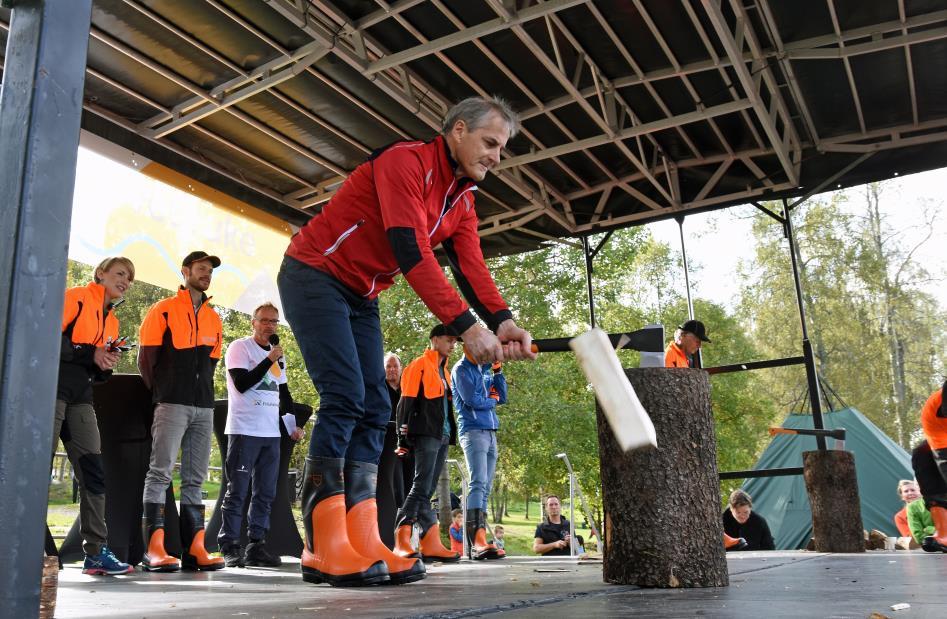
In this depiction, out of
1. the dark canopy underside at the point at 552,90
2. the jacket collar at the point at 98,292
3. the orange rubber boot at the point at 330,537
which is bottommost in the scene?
the orange rubber boot at the point at 330,537

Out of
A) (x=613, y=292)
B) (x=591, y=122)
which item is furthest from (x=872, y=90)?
(x=613, y=292)

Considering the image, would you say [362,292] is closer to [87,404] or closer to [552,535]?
[87,404]

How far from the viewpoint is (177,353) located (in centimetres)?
428

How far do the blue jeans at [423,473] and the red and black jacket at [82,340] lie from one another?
192 cm

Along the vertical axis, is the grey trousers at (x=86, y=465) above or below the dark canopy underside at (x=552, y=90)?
below

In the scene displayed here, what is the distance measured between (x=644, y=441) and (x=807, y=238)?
24084mm

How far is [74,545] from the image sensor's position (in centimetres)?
506

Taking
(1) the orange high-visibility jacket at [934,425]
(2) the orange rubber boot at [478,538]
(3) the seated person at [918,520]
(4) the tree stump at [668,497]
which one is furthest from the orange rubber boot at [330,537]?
(3) the seated person at [918,520]

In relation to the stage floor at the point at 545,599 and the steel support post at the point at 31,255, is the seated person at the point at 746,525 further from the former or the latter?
the steel support post at the point at 31,255

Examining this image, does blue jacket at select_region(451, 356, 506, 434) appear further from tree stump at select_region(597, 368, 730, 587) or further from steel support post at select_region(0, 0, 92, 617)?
steel support post at select_region(0, 0, 92, 617)

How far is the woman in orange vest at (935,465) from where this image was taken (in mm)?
5785

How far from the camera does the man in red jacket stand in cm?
242

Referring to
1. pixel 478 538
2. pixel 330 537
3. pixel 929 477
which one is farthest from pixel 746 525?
pixel 330 537

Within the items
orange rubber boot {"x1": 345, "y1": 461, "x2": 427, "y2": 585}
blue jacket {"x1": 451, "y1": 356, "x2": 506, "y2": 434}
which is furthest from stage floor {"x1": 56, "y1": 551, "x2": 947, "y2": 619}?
blue jacket {"x1": 451, "y1": 356, "x2": 506, "y2": 434}
